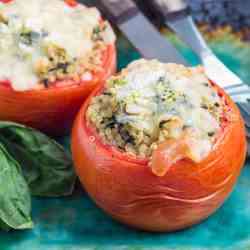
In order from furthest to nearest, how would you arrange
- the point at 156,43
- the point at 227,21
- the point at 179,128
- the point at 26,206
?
1. the point at 227,21
2. the point at 156,43
3. the point at 26,206
4. the point at 179,128

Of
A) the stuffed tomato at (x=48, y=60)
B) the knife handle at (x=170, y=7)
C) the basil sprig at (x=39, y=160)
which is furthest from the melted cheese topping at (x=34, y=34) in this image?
the knife handle at (x=170, y=7)

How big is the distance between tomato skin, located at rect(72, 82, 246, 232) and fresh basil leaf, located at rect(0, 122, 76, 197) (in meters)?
0.14

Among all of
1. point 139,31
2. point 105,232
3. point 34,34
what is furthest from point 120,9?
point 105,232

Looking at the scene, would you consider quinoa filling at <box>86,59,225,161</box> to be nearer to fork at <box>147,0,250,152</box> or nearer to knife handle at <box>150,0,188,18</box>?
fork at <box>147,0,250,152</box>

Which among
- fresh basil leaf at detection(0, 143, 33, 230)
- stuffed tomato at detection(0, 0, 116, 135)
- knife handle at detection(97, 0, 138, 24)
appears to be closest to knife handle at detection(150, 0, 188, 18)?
knife handle at detection(97, 0, 138, 24)

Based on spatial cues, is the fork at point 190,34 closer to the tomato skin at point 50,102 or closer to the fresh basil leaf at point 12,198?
the tomato skin at point 50,102

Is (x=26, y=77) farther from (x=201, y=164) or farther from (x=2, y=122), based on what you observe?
(x=201, y=164)

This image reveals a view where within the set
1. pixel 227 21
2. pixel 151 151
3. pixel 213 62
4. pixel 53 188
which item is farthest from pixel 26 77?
pixel 227 21

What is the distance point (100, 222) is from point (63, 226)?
108 millimetres

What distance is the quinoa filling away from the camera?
2158mm

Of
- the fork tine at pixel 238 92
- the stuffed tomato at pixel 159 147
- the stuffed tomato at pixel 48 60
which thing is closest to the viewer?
the stuffed tomato at pixel 159 147

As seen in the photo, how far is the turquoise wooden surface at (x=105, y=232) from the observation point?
2.33 m

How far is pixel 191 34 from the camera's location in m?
2.90

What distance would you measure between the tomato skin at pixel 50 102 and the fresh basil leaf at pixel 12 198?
17cm
